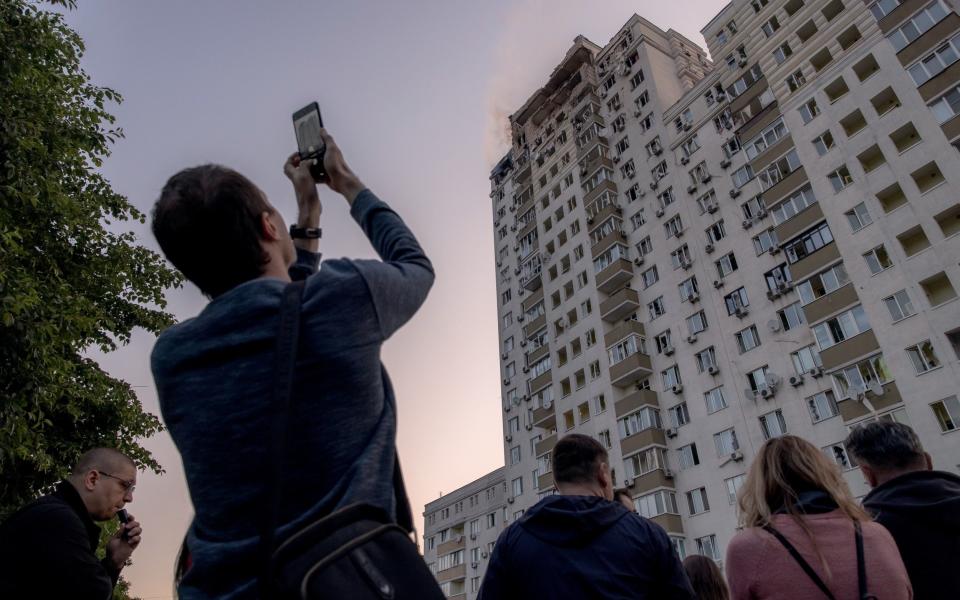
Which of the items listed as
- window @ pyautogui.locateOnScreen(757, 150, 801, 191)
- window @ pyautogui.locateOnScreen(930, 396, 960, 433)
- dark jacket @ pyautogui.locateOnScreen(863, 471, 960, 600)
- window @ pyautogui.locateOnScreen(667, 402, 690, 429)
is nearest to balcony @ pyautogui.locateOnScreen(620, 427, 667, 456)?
window @ pyautogui.locateOnScreen(667, 402, 690, 429)

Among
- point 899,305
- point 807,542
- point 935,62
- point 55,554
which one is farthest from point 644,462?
point 55,554

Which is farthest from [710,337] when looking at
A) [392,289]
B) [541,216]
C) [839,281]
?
[392,289]

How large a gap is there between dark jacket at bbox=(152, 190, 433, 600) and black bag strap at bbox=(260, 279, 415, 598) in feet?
0.08

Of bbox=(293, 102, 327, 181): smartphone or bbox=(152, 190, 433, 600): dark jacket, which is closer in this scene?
bbox=(152, 190, 433, 600): dark jacket

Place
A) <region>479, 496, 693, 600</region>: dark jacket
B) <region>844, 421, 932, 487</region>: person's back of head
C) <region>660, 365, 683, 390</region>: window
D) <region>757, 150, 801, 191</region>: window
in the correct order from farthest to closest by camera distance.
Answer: <region>660, 365, 683, 390</region>: window
<region>757, 150, 801, 191</region>: window
<region>844, 421, 932, 487</region>: person's back of head
<region>479, 496, 693, 600</region>: dark jacket

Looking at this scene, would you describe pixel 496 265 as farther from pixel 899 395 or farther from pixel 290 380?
pixel 290 380

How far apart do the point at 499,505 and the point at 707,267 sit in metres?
31.2

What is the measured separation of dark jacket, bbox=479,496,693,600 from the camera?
3381mm

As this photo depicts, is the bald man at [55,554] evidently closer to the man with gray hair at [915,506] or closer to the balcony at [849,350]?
the man with gray hair at [915,506]

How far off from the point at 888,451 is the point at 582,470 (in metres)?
2.01

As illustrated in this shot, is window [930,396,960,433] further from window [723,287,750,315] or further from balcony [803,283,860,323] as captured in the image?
window [723,287,750,315]

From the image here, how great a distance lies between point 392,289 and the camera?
1576 millimetres

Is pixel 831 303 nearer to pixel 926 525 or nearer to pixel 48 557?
pixel 926 525

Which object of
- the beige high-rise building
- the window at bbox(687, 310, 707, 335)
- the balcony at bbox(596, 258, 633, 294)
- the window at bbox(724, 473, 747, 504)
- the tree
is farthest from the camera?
the balcony at bbox(596, 258, 633, 294)
